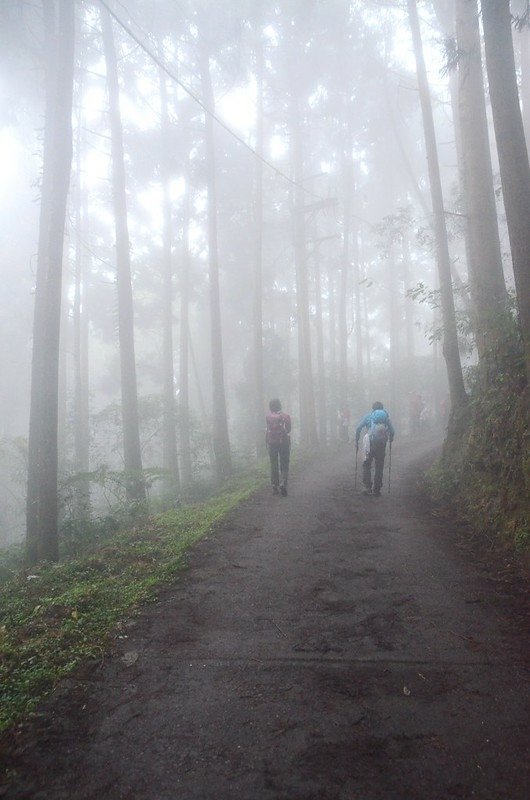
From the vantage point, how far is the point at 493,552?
5.75 meters

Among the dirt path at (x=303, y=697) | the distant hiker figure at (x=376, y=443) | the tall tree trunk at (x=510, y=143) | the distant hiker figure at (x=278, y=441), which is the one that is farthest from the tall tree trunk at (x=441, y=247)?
the dirt path at (x=303, y=697)

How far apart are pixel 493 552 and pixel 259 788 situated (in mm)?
4554

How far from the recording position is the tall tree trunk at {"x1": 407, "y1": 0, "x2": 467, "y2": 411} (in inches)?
447

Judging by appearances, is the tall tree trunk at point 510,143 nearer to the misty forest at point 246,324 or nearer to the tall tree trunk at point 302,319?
the misty forest at point 246,324

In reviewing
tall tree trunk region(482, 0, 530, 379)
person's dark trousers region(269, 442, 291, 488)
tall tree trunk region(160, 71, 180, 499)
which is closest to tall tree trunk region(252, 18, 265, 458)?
tall tree trunk region(160, 71, 180, 499)

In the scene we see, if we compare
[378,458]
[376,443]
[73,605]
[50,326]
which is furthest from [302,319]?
[73,605]

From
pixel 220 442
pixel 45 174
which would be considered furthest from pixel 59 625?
pixel 220 442

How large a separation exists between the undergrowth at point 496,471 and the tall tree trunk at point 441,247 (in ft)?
6.07

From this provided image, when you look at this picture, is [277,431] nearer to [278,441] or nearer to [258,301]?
[278,441]

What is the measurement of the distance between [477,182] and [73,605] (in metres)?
11.3

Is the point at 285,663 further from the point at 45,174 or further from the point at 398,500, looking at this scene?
the point at 45,174

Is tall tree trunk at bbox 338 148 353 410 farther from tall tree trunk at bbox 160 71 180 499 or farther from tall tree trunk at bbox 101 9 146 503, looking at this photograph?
tall tree trunk at bbox 101 9 146 503

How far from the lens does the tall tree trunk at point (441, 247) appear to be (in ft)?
37.3

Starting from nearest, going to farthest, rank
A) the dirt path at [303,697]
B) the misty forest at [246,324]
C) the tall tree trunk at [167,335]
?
the dirt path at [303,697] → the misty forest at [246,324] → the tall tree trunk at [167,335]
